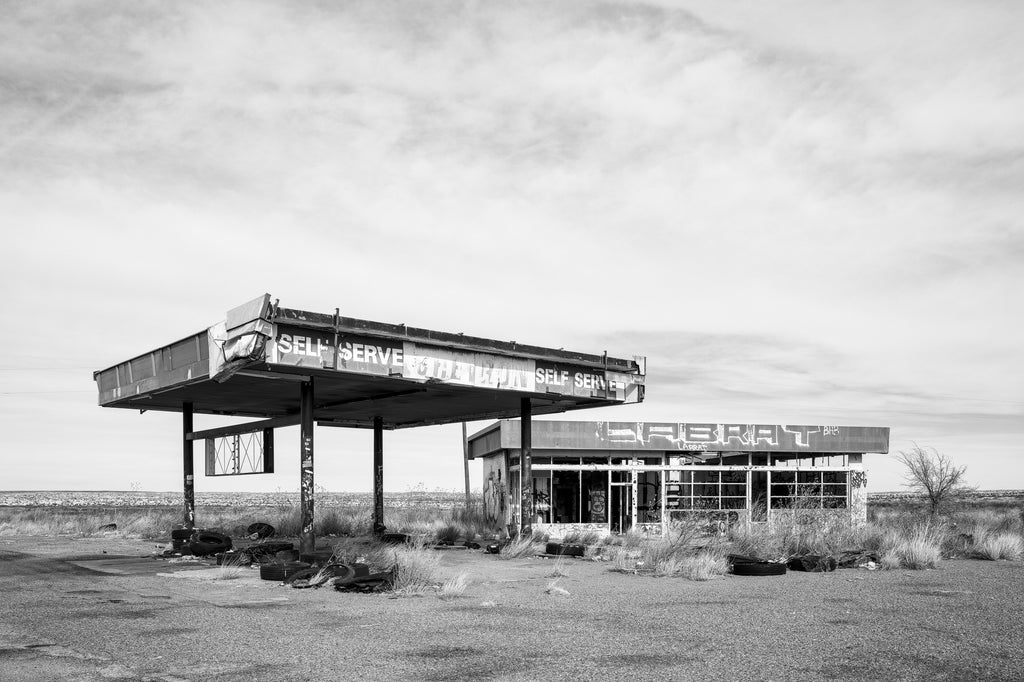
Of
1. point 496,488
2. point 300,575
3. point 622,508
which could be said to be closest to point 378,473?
point 496,488

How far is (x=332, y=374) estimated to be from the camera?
1775cm

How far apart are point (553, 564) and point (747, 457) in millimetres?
19517

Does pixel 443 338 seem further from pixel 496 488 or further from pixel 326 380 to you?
pixel 496 488

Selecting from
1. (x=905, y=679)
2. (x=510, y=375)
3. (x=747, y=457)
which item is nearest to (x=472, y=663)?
(x=905, y=679)

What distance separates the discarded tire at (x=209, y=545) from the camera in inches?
766

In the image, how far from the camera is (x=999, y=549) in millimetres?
20922

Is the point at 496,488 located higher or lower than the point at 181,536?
lower

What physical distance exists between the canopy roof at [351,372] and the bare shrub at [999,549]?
8.29 metres

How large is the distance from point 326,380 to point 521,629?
10653mm

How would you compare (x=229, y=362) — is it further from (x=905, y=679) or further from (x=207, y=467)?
(x=905, y=679)

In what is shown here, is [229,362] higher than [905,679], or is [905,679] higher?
Result: [229,362]

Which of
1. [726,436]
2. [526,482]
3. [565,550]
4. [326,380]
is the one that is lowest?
[565,550]

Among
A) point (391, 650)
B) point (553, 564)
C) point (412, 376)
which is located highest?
point (412, 376)

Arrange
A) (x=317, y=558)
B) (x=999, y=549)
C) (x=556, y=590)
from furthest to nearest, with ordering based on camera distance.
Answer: (x=999, y=549)
(x=317, y=558)
(x=556, y=590)
